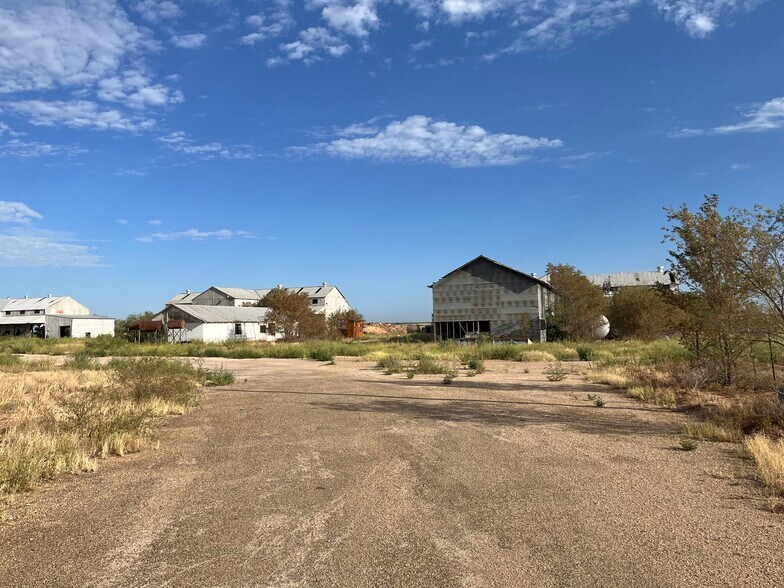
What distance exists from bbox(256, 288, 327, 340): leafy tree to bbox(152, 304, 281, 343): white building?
6.34ft

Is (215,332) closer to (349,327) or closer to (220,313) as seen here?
(220,313)

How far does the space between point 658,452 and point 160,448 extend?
718 centimetres

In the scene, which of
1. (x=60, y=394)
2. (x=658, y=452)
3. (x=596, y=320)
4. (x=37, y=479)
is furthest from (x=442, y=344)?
(x=37, y=479)

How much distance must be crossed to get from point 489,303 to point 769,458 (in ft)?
143

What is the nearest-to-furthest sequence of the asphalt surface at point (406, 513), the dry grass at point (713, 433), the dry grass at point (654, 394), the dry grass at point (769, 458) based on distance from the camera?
the asphalt surface at point (406, 513) < the dry grass at point (769, 458) < the dry grass at point (713, 433) < the dry grass at point (654, 394)

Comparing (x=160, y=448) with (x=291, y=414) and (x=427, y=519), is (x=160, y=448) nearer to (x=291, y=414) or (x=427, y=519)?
(x=291, y=414)

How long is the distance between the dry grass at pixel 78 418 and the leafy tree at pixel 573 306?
3858cm

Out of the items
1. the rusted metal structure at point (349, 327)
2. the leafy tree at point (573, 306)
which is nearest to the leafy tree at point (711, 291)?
the leafy tree at point (573, 306)

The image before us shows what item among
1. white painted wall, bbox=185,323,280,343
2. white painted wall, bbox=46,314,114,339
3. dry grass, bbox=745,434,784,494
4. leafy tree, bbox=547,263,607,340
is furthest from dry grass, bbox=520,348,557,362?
white painted wall, bbox=46,314,114,339

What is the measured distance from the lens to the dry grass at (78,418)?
6523mm

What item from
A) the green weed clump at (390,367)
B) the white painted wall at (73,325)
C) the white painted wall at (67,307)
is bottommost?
the green weed clump at (390,367)

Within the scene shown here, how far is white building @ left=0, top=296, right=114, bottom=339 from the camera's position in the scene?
7012 cm

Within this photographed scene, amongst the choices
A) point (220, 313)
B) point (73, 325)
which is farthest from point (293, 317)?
point (73, 325)

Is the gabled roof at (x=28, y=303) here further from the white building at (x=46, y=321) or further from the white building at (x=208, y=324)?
the white building at (x=208, y=324)
